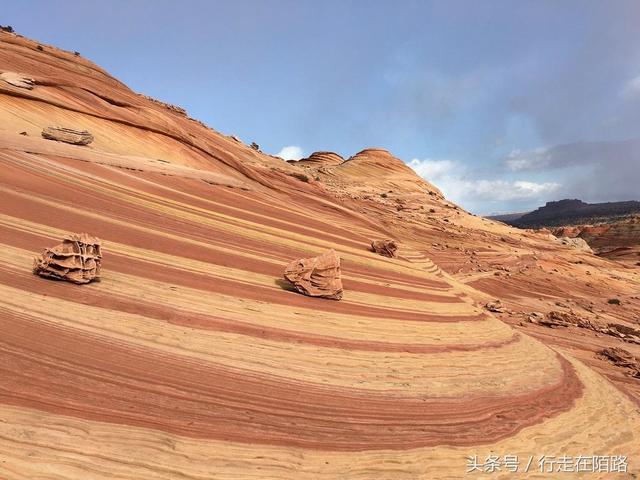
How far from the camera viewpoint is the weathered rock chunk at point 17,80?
1806cm

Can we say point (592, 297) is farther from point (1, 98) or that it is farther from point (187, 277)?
point (1, 98)

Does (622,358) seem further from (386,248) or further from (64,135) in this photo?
(64,135)

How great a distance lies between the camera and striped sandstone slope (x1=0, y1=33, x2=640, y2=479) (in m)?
4.80

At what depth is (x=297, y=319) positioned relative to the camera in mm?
8883

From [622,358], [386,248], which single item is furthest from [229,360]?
[622,358]

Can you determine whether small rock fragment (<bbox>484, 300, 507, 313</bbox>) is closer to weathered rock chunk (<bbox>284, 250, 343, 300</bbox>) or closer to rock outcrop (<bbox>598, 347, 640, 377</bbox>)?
rock outcrop (<bbox>598, 347, 640, 377</bbox>)

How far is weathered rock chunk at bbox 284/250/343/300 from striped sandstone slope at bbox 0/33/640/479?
0.40m

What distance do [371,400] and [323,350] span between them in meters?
1.54

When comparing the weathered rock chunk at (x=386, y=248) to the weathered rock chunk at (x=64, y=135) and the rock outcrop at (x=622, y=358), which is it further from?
the weathered rock chunk at (x=64, y=135)

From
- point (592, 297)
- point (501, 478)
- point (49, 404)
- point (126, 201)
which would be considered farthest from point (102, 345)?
point (592, 297)

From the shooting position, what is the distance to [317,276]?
1061 cm

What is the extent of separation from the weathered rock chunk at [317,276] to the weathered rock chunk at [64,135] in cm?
1156

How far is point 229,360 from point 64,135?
45.6ft

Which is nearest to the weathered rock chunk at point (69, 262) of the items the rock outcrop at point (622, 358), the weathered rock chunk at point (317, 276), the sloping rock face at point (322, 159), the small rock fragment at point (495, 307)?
the weathered rock chunk at point (317, 276)
